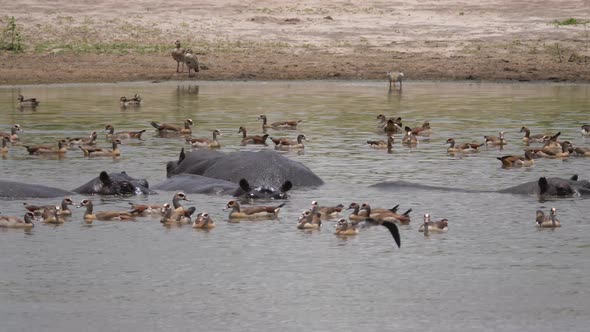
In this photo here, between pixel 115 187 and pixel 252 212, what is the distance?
2.48 m

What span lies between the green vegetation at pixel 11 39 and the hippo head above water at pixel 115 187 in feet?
54.2

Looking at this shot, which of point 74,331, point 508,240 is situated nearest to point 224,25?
point 508,240

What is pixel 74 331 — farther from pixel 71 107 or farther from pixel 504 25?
pixel 504 25

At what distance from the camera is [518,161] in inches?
726

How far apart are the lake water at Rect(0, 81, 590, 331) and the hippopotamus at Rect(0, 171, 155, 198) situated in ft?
0.94

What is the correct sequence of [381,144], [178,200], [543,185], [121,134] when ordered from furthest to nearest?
[121,134]
[381,144]
[543,185]
[178,200]

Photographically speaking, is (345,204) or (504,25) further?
(504,25)

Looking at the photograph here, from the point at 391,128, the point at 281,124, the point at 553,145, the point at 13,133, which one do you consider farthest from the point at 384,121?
the point at 13,133

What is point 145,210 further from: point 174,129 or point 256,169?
point 174,129

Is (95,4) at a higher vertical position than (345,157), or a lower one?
higher

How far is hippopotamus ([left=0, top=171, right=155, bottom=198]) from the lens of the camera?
607 inches

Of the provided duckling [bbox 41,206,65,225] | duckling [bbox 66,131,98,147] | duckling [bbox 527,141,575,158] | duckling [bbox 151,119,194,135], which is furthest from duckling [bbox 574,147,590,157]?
duckling [bbox 41,206,65,225]

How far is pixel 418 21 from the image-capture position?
35.3 meters

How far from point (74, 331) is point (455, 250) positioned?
434cm
